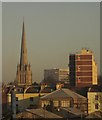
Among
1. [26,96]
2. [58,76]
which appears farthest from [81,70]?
[26,96]

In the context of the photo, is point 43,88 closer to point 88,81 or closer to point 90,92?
point 90,92

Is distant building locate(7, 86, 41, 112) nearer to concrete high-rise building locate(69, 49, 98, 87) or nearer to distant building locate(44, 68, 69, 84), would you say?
distant building locate(44, 68, 69, 84)

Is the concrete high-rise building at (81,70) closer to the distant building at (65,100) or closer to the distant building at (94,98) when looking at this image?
the distant building at (94,98)

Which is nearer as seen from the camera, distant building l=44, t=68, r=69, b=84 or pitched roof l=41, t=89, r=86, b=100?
pitched roof l=41, t=89, r=86, b=100

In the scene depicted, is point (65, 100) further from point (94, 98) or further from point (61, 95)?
point (94, 98)

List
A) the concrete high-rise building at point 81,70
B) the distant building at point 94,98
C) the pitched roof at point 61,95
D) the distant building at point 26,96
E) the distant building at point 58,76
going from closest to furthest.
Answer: the distant building at point 94,98 → the pitched roof at point 61,95 → the distant building at point 26,96 → the distant building at point 58,76 → the concrete high-rise building at point 81,70

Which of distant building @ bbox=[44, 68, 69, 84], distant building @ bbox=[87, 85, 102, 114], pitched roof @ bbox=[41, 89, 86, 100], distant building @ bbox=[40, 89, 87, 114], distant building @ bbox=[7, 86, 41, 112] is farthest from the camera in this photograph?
distant building @ bbox=[44, 68, 69, 84]

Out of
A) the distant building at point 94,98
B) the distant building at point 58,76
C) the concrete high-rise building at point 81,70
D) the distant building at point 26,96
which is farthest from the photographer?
the concrete high-rise building at point 81,70

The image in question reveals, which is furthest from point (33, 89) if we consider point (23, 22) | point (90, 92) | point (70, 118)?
point (23, 22)

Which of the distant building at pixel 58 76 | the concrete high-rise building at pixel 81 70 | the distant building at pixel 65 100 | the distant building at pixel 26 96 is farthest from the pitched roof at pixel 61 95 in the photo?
the concrete high-rise building at pixel 81 70

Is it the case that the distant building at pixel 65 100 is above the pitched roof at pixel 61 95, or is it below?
below

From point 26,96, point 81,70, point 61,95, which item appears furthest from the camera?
point 81,70

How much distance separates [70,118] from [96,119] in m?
0.42

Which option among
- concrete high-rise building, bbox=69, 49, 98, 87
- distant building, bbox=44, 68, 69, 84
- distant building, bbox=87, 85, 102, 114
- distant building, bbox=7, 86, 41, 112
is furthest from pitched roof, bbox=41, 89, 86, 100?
concrete high-rise building, bbox=69, 49, 98, 87
